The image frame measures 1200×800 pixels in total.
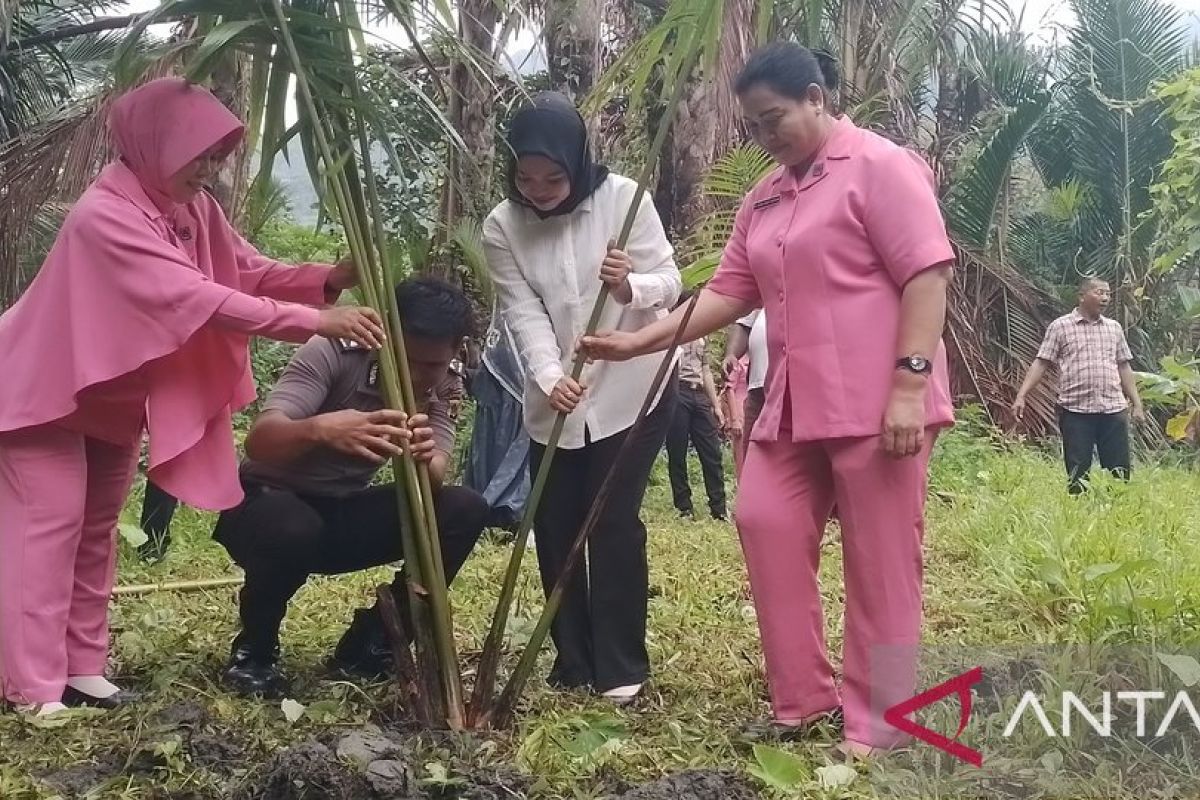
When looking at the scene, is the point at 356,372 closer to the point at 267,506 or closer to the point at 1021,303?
the point at 267,506

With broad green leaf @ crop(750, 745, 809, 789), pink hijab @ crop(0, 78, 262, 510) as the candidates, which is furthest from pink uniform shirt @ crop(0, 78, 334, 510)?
broad green leaf @ crop(750, 745, 809, 789)

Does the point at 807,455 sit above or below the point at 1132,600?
above

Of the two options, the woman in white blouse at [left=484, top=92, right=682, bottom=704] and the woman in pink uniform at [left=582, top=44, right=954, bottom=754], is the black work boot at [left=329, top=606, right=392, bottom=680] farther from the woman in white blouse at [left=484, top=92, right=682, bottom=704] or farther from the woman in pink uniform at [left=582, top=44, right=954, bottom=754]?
the woman in pink uniform at [left=582, top=44, right=954, bottom=754]

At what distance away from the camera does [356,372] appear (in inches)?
105

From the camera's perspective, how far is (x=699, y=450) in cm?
634

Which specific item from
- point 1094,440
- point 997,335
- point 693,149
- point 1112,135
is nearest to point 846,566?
point 1094,440

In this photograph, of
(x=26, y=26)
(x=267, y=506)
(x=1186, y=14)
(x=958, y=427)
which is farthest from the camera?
(x=1186, y=14)

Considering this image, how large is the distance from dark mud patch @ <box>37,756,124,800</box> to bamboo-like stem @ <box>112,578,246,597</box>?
64.4 inches

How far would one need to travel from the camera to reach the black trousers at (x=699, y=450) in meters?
6.16

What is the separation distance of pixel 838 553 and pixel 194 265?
3146 mm

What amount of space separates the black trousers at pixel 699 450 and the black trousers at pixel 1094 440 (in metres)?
1.84

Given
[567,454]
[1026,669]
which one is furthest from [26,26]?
[1026,669]

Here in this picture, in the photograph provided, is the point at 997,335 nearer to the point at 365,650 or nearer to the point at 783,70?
the point at 365,650

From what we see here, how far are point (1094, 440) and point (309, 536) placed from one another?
194 inches
